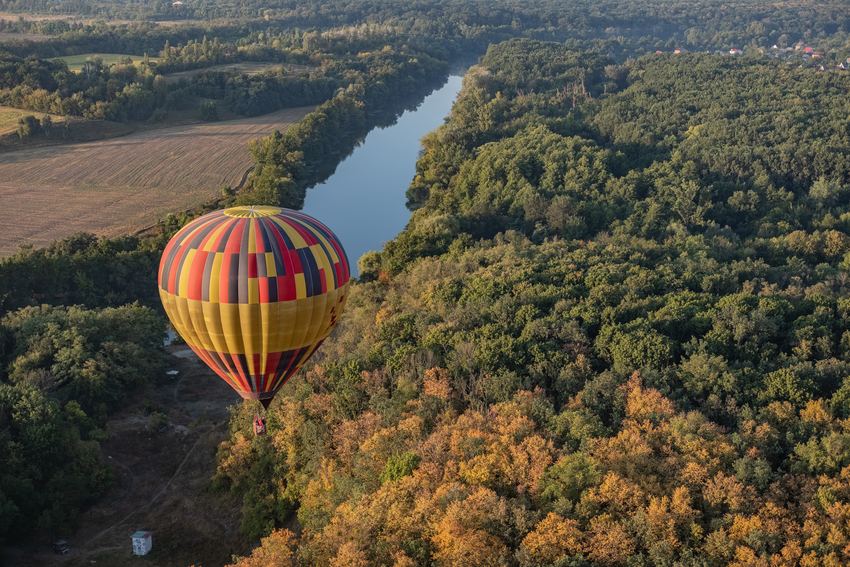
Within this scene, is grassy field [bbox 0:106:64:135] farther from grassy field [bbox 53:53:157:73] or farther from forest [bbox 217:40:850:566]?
forest [bbox 217:40:850:566]

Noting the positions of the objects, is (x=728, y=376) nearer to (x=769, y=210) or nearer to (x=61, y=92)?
(x=769, y=210)

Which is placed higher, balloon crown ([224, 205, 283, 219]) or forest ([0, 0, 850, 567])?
balloon crown ([224, 205, 283, 219])

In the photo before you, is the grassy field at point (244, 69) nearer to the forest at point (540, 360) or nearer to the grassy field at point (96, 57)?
the grassy field at point (96, 57)

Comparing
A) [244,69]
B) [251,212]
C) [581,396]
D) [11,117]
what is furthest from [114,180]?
[581,396]

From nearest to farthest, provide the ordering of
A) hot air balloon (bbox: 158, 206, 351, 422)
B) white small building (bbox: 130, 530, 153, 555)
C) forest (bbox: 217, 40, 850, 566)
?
forest (bbox: 217, 40, 850, 566)
hot air balloon (bbox: 158, 206, 351, 422)
white small building (bbox: 130, 530, 153, 555)

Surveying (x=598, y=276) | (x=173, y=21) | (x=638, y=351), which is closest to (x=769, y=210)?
(x=598, y=276)

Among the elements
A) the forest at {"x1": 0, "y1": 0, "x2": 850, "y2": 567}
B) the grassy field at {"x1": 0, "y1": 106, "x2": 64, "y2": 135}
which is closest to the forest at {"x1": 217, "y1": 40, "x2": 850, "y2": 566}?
the forest at {"x1": 0, "y1": 0, "x2": 850, "y2": 567}
